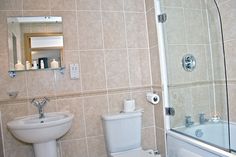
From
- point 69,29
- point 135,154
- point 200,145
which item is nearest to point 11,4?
point 69,29

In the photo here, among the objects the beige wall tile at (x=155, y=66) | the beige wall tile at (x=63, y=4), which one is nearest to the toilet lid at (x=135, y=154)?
the beige wall tile at (x=155, y=66)

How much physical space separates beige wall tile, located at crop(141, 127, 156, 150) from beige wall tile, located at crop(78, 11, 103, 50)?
1045 mm

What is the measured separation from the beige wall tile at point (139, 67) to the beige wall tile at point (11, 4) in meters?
1.17

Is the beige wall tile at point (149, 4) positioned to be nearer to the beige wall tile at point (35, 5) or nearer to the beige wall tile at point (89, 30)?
the beige wall tile at point (89, 30)

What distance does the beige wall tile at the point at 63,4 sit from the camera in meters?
2.03

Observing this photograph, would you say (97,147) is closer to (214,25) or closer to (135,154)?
(135,154)

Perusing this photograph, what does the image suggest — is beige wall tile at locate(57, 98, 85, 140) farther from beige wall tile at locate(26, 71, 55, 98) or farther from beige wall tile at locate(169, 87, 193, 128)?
beige wall tile at locate(169, 87, 193, 128)

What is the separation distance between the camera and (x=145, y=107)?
2.27 metres

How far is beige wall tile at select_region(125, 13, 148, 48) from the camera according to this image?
225cm

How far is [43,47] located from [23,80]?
14.3 inches

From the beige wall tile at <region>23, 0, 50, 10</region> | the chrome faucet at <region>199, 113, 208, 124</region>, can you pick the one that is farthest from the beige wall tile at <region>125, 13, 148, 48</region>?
the chrome faucet at <region>199, 113, 208, 124</region>

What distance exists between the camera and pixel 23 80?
1.95m

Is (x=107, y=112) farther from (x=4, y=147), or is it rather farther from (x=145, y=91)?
(x=4, y=147)

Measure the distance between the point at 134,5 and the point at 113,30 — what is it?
381mm
